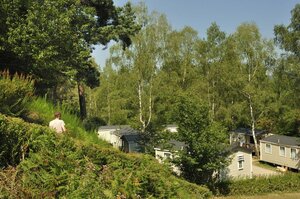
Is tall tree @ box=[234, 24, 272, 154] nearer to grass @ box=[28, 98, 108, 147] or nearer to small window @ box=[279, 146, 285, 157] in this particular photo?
small window @ box=[279, 146, 285, 157]

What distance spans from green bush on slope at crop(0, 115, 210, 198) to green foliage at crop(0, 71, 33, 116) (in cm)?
197

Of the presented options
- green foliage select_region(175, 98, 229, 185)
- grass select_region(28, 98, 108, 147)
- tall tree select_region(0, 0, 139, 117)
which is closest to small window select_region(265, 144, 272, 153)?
green foliage select_region(175, 98, 229, 185)

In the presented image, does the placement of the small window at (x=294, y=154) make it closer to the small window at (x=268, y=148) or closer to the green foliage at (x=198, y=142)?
the small window at (x=268, y=148)

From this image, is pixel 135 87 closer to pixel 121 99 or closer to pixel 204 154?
pixel 121 99

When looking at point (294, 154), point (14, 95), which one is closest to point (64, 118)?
point (14, 95)

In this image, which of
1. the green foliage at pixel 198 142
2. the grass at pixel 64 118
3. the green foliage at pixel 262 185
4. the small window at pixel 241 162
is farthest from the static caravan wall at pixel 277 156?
the grass at pixel 64 118

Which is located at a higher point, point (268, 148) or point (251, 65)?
point (251, 65)

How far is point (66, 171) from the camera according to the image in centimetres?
456

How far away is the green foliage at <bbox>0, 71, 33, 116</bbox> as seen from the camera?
21.8ft

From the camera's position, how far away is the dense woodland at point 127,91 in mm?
4777

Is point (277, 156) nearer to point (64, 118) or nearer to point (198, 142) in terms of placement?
point (198, 142)

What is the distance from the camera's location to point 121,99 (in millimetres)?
38625

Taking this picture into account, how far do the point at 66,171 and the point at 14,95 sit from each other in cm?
301

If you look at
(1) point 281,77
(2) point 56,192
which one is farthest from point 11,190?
(1) point 281,77
